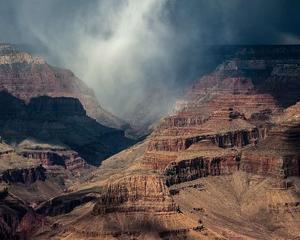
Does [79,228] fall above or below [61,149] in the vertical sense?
below

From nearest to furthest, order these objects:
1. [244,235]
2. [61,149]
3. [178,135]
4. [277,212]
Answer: [244,235] → [277,212] → [178,135] → [61,149]

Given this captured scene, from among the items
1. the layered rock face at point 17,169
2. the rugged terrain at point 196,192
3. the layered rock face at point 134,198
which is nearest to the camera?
the rugged terrain at point 196,192

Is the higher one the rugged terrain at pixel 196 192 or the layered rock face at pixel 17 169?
A: the layered rock face at pixel 17 169

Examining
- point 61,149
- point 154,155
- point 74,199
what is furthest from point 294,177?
point 61,149

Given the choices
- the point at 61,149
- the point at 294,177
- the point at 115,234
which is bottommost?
the point at 115,234

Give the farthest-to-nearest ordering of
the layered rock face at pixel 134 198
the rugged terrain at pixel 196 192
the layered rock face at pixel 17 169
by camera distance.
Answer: the layered rock face at pixel 17 169 < the layered rock face at pixel 134 198 < the rugged terrain at pixel 196 192

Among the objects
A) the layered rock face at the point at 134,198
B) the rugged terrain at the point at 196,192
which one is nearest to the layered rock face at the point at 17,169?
Result: the rugged terrain at the point at 196,192

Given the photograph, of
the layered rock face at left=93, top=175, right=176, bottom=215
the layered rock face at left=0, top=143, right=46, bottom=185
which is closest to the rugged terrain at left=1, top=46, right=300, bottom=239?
the layered rock face at left=93, top=175, right=176, bottom=215

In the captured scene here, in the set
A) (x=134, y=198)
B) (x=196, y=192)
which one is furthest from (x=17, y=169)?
(x=134, y=198)

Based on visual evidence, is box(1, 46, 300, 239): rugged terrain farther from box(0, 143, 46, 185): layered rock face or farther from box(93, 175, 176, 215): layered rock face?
box(0, 143, 46, 185): layered rock face

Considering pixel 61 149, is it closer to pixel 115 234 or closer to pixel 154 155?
pixel 154 155

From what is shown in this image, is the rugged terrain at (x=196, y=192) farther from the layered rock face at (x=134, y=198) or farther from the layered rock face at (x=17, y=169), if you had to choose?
the layered rock face at (x=17, y=169)
